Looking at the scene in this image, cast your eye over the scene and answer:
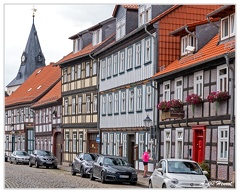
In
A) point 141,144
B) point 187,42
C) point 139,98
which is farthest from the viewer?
point 139,98

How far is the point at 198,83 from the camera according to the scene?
94.7 ft

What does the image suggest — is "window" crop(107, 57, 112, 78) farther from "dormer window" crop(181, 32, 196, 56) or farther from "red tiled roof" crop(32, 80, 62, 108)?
"red tiled roof" crop(32, 80, 62, 108)

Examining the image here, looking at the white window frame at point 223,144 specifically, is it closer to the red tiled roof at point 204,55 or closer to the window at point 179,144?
the red tiled roof at point 204,55

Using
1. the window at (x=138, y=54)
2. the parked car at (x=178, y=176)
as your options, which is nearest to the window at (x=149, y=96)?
the window at (x=138, y=54)

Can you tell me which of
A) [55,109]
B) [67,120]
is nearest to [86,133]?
[67,120]

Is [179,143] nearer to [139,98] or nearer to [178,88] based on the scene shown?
[178,88]

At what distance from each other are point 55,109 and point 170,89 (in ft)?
88.6

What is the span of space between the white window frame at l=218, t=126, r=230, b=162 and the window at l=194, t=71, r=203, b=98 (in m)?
2.67

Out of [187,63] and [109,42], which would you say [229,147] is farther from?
[109,42]

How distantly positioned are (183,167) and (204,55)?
7468mm

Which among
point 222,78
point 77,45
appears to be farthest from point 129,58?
point 77,45

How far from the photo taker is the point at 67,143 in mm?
54125

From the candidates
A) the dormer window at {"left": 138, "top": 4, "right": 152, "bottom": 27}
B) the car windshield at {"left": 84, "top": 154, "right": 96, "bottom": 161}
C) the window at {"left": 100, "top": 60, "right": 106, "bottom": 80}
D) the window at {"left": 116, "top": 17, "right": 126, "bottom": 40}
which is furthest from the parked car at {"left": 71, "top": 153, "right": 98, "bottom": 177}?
the window at {"left": 100, "top": 60, "right": 106, "bottom": 80}

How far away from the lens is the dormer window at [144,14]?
122 ft
